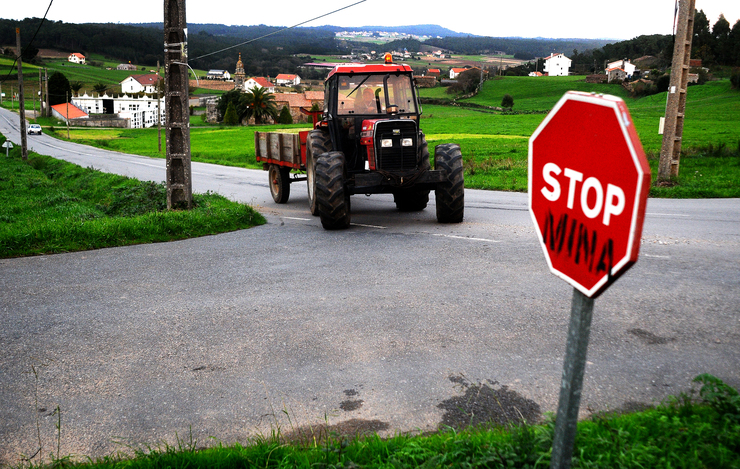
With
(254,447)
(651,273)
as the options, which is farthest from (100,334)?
(651,273)

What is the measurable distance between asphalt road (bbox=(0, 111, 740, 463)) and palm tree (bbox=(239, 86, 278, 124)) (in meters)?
86.6

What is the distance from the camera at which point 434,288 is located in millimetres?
6652

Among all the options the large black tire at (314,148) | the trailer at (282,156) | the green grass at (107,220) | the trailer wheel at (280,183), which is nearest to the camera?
the green grass at (107,220)

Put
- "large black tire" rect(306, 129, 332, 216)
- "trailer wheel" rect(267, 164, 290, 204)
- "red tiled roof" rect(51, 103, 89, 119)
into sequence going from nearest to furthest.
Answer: "large black tire" rect(306, 129, 332, 216), "trailer wheel" rect(267, 164, 290, 204), "red tiled roof" rect(51, 103, 89, 119)

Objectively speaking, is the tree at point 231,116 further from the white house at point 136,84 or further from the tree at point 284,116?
the white house at point 136,84

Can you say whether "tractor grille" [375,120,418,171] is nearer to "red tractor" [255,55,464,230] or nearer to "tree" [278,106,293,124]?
"red tractor" [255,55,464,230]

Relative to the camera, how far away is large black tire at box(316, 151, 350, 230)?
32.9ft

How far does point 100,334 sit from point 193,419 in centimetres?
204

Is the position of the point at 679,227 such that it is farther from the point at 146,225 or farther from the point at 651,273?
the point at 146,225

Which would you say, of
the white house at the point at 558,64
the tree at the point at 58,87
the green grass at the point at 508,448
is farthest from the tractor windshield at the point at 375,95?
the white house at the point at 558,64

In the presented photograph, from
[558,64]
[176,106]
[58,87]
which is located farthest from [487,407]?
[558,64]

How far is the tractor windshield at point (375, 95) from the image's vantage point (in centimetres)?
1140

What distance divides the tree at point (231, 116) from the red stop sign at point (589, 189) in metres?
96.8

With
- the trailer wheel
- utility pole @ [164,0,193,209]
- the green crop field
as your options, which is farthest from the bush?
utility pole @ [164,0,193,209]
